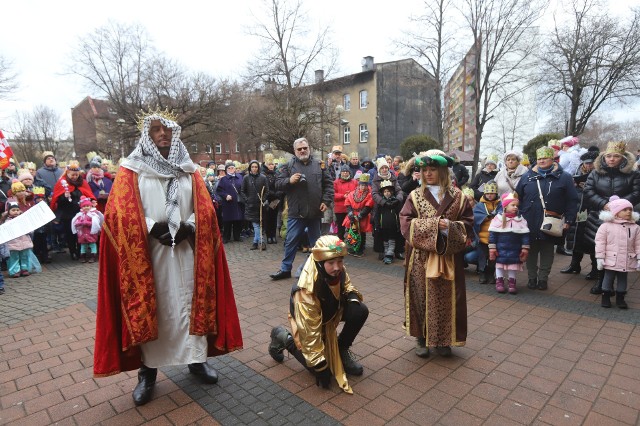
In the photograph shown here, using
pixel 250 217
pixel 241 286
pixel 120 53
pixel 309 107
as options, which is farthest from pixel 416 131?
pixel 241 286

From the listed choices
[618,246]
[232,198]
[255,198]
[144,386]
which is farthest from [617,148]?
[232,198]

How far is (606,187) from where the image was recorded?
566 cm

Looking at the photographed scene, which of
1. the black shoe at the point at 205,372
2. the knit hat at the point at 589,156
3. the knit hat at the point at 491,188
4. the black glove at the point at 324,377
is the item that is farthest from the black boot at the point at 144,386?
the knit hat at the point at 589,156

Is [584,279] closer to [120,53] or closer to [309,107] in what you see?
[309,107]

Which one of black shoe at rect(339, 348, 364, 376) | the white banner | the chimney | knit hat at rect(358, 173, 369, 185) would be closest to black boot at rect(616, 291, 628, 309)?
black shoe at rect(339, 348, 364, 376)

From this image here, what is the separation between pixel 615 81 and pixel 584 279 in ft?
62.9

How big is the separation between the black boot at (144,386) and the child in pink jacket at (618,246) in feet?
17.3

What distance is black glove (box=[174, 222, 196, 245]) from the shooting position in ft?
9.69

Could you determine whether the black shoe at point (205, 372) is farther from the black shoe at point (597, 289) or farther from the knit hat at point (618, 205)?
the black shoe at point (597, 289)

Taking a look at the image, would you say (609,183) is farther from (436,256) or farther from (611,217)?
(436,256)

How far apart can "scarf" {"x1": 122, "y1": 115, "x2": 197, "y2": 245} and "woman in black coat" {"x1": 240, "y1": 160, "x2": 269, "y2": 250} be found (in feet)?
19.5

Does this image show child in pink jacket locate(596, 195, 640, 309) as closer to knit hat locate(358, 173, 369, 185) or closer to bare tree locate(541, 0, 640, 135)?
knit hat locate(358, 173, 369, 185)

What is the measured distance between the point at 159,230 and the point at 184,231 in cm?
17

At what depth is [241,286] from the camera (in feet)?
20.2
